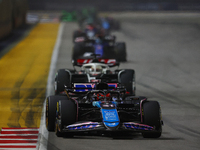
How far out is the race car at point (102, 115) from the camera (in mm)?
9633

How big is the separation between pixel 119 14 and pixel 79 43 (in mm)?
44050

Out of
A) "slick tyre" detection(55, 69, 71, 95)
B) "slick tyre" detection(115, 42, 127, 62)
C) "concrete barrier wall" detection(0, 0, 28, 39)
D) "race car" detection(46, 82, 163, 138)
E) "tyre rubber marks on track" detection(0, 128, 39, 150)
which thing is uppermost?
"race car" detection(46, 82, 163, 138)

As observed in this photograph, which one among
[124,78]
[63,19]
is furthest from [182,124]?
[63,19]

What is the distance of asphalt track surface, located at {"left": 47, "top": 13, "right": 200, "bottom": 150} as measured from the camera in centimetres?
958

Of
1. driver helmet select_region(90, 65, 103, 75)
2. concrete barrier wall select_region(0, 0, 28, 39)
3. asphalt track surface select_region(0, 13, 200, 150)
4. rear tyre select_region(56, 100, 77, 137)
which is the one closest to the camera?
asphalt track surface select_region(0, 13, 200, 150)

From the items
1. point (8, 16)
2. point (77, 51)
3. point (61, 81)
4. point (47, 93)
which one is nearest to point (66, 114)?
point (61, 81)

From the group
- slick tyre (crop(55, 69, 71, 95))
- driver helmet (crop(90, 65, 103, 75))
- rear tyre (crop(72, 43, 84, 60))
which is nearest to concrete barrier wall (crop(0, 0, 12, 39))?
rear tyre (crop(72, 43, 84, 60))

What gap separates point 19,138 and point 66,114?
3.29 feet

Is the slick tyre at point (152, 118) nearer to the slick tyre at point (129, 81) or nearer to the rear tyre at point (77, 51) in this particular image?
the slick tyre at point (129, 81)

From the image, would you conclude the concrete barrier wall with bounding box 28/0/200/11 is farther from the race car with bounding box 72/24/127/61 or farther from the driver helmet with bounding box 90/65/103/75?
the driver helmet with bounding box 90/65/103/75

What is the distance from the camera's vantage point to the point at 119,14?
68.3 m

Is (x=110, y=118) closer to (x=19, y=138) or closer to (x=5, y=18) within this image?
(x=19, y=138)

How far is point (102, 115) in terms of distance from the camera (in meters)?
9.85

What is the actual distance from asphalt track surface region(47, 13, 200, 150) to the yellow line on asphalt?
1.20 meters
